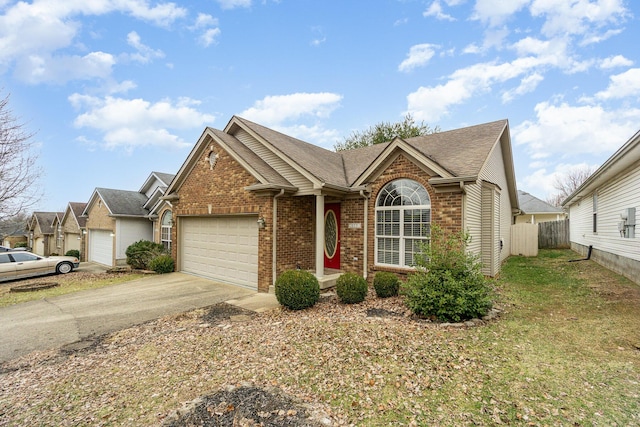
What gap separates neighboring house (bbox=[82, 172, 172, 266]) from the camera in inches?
706

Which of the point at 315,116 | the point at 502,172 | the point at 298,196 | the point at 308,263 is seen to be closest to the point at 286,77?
the point at 315,116

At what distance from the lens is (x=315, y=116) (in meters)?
19.3

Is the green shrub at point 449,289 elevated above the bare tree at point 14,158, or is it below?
below

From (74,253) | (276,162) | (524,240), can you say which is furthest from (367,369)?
(74,253)

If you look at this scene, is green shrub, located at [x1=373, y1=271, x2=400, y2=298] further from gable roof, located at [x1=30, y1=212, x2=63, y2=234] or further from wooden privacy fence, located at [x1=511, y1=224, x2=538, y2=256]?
gable roof, located at [x1=30, y1=212, x2=63, y2=234]

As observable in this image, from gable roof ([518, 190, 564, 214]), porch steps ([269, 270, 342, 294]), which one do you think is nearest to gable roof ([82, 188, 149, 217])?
porch steps ([269, 270, 342, 294])

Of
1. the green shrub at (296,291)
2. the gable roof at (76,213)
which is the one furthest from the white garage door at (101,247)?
the green shrub at (296,291)

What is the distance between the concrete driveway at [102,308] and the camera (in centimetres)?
612

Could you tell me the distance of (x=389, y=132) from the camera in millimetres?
27906

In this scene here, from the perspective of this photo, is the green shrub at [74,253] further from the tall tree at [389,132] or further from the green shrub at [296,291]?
the tall tree at [389,132]

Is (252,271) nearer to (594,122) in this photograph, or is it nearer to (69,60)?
(69,60)

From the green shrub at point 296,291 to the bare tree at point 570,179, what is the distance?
155ft

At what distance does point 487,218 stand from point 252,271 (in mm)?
8116

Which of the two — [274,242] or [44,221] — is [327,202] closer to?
[274,242]
